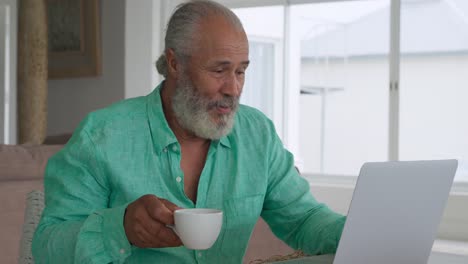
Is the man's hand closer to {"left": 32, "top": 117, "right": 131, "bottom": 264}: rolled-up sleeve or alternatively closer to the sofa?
{"left": 32, "top": 117, "right": 131, "bottom": 264}: rolled-up sleeve

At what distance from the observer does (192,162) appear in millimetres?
1557

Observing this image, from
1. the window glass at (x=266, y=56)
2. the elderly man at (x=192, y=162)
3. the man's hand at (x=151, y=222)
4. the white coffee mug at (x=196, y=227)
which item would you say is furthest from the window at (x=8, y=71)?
the white coffee mug at (x=196, y=227)

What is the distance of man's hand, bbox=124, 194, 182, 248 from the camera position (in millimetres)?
1093

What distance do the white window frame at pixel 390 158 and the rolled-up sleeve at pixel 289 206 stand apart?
2268mm

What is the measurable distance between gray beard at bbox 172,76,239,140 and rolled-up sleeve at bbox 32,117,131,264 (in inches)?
8.5

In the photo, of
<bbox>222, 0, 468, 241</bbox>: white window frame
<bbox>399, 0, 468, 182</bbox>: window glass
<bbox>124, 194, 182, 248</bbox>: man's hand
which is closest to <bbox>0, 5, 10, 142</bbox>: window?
<bbox>222, 0, 468, 241</bbox>: white window frame

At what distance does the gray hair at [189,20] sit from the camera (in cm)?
150

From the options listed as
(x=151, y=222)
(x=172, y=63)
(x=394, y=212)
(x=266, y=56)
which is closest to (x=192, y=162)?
(x=172, y=63)

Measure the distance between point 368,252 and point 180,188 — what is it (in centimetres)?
50

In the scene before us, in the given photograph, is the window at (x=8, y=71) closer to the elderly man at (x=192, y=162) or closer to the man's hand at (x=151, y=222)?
the elderly man at (x=192, y=162)

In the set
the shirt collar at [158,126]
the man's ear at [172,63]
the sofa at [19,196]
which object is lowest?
the sofa at [19,196]

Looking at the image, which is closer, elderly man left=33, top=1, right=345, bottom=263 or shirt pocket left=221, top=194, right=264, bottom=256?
elderly man left=33, top=1, right=345, bottom=263

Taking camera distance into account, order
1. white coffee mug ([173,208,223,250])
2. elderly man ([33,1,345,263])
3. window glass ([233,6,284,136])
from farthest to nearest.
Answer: window glass ([233,6,284,136]) < elderly man ([33,1,345,263]) < white coffee mug ([173,208,223,250])

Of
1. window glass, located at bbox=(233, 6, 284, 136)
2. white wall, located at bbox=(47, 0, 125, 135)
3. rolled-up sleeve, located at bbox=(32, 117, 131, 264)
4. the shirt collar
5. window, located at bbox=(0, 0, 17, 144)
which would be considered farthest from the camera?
window, located at bbox=(0, 0, 17, 144)
